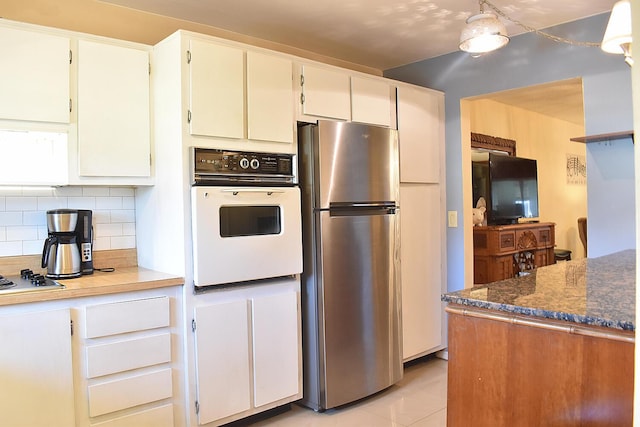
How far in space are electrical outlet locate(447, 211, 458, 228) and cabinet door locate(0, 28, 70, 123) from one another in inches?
105

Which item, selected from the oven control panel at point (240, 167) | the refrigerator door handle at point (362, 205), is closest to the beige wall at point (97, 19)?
the oven control panel at point (240, 167)

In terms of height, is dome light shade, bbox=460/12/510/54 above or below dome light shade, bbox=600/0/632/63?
above

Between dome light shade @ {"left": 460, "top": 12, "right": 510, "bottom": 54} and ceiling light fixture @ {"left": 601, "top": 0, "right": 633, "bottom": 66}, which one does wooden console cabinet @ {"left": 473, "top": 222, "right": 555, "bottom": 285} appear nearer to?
dome light shade @ {"left": 460, "top": 12, "right": 510, "bottom": 54}

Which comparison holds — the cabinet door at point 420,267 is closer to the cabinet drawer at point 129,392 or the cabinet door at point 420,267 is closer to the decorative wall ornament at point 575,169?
the cabinet drawer at point 129,392

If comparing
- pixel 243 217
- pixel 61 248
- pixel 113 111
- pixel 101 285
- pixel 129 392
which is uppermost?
pixel 113 111

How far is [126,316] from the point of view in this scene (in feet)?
7.23

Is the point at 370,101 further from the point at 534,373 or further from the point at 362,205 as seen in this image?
the point at 534,373

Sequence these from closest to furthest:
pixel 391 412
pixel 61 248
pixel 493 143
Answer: pixel 61 248 < pixel 391 412 < pixel 493 143

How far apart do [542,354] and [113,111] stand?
217 cm

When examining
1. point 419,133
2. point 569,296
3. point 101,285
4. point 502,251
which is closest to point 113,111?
point 101,285

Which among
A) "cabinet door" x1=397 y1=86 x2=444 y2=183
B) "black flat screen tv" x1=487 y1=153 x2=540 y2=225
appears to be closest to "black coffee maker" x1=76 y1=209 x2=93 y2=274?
"cabinet door" x1=397 y1=86 x2=444 y2=183

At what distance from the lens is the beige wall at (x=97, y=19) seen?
2488 millimetres

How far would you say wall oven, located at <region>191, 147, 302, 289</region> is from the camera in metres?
2.37

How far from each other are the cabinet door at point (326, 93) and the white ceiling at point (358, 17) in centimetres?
35
